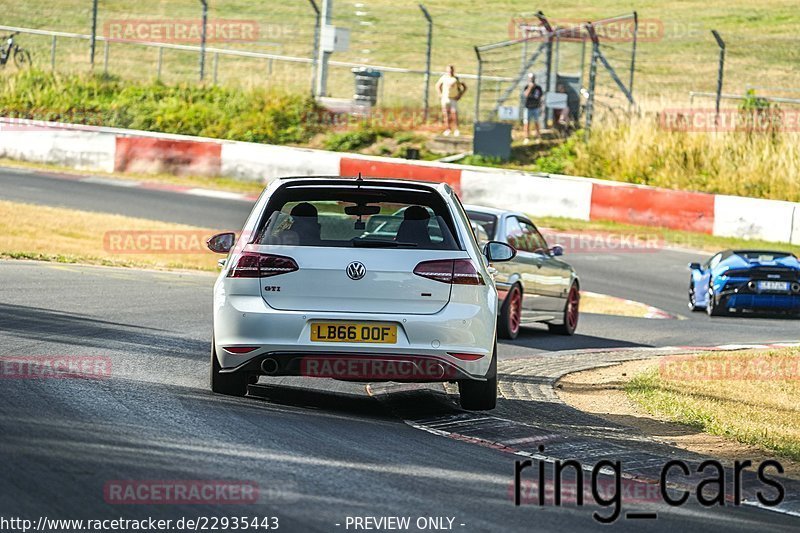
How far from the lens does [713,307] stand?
20.2 meters

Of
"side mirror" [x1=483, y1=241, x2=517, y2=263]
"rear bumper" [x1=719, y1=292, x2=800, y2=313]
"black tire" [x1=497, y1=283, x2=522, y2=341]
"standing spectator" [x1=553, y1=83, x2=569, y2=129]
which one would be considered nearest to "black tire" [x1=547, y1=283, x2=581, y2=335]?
"black tire" [x1=497, y1=283, x2=522, y2=341]

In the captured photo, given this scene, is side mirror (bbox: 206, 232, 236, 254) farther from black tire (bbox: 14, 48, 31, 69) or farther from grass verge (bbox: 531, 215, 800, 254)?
black tire (bbox: 14, 48, 31, 69)

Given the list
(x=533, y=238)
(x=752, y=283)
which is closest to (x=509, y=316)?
(x=533, y=238)

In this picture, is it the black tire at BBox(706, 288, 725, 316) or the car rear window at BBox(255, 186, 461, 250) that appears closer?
the car rear window at BBox(255, 186, 461, 250)

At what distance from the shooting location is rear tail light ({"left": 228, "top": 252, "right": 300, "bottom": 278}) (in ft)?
28.0

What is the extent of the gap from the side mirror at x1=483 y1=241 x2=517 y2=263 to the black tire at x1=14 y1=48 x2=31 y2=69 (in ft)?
99.7

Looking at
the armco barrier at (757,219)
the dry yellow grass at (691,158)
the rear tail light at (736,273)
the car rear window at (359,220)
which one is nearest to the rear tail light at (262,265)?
the car rear window at (359,220)

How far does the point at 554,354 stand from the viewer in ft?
46.1

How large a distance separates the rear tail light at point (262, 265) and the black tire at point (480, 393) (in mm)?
1376

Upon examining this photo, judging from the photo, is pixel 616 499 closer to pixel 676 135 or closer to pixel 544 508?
pixel 544 508

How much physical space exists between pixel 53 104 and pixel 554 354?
Answer: 2459 cm

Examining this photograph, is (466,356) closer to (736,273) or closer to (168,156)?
(736,273)

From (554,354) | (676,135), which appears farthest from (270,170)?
(554,354)

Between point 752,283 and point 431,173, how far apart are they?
969cm
